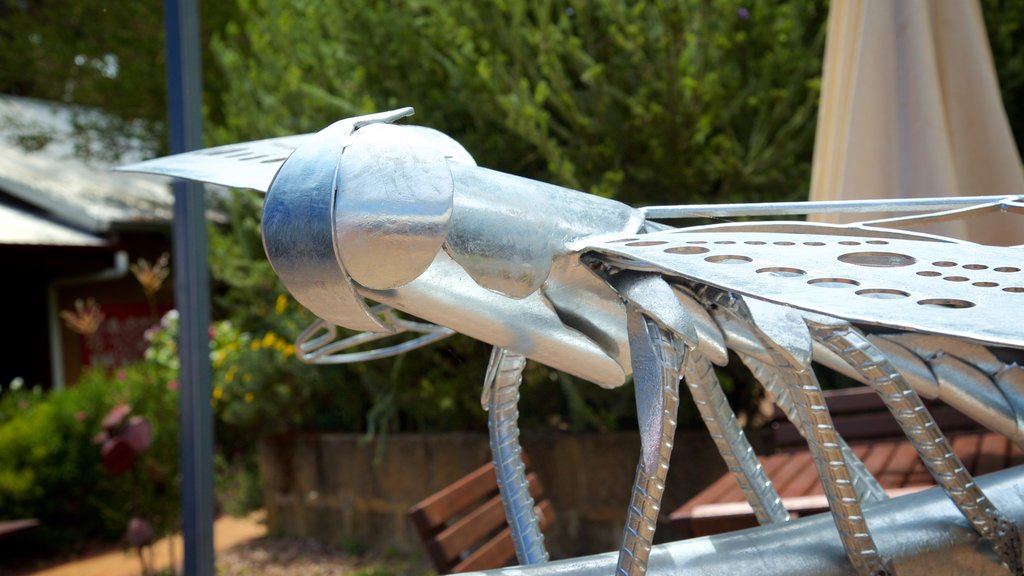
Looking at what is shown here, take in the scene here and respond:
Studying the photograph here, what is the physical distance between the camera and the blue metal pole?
104 inches

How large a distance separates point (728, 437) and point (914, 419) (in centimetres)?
18

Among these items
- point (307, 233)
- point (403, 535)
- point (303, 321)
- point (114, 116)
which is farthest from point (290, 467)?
point (307, 233)

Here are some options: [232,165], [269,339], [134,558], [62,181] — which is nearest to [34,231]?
[62,181]

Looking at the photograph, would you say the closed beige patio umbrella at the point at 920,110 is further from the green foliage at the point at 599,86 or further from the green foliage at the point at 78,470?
the green foliage at the point at 78,470

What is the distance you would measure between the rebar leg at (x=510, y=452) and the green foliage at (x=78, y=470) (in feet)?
13.8

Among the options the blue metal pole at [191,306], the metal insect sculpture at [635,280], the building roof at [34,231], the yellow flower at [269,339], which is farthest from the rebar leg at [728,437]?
the building roof at [34,231]

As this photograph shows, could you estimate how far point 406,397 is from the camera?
14.2ft

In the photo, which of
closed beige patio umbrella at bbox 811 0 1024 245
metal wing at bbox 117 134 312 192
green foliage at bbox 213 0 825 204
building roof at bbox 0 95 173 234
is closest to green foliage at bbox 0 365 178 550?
building roof at bbox 0 95 173 234

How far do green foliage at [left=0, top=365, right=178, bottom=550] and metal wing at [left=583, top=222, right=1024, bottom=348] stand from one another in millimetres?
4558

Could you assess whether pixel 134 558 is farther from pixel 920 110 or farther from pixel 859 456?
pixel 920 110

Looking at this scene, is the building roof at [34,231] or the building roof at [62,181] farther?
the building roof at [62,181]

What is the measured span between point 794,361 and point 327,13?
381 cm

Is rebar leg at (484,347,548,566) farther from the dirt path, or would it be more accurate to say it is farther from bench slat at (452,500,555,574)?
the dirt path

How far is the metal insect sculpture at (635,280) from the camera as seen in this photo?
0.64m
